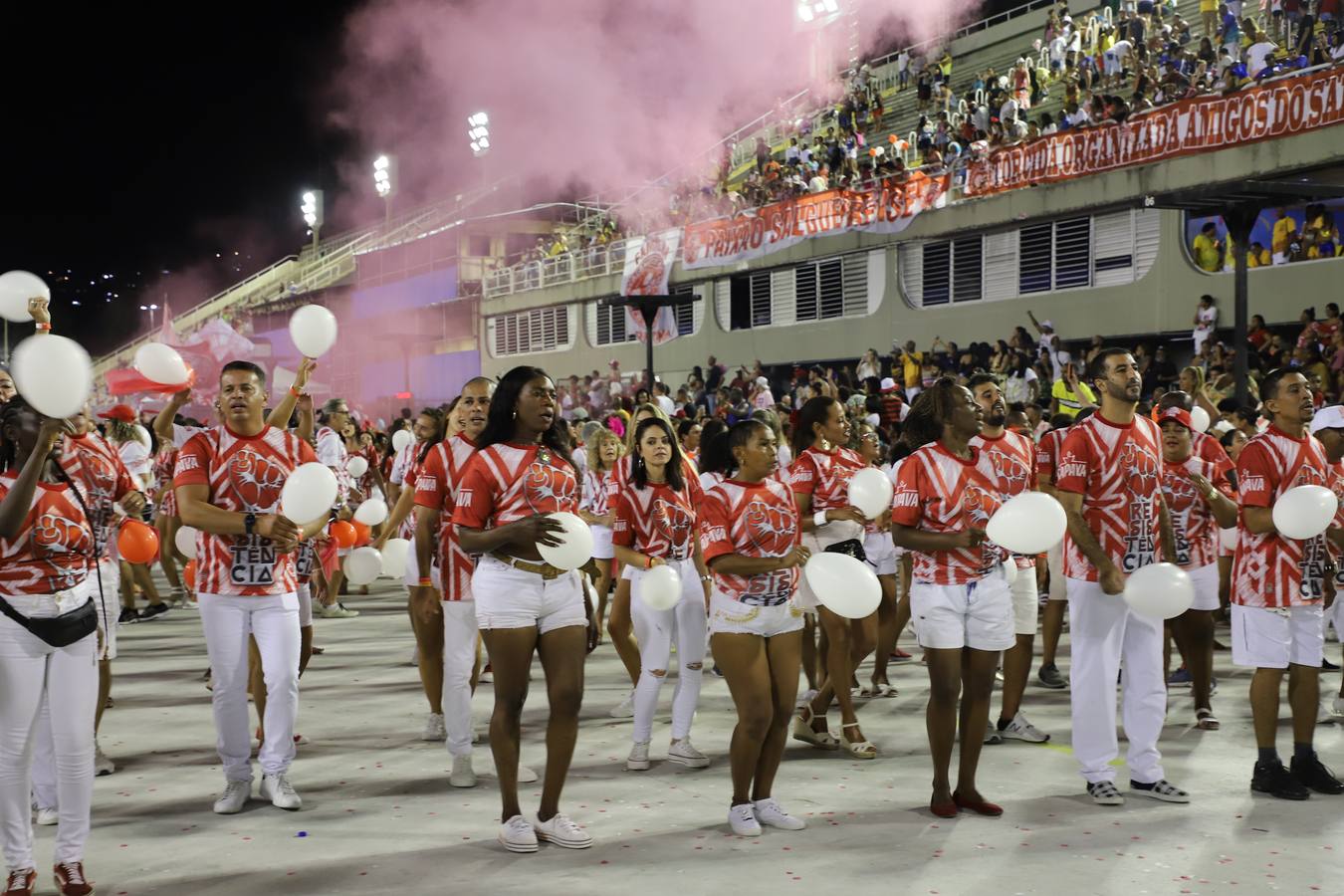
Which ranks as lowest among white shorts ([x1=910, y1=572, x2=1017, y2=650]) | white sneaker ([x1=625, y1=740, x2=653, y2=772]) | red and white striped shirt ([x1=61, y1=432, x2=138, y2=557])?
white sneaker ([x1=625, y1=740, x2=653, y2=772])

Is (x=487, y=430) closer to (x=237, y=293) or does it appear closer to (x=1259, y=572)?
(x=1259, y=572)

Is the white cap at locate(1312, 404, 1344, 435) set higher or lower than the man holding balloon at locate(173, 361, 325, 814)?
higher

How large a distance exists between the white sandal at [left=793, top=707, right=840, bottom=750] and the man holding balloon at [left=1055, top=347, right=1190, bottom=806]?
4.73ft

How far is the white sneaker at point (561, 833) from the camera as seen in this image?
16.4 feet

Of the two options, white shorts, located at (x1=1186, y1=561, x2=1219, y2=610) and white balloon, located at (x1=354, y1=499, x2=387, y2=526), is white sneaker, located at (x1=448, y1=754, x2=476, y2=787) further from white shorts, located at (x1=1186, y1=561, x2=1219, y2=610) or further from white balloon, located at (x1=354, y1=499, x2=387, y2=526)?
white shorts, located at (x1=1186, y1=561, x2=1219, y2=610)

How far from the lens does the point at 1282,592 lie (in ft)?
18.2

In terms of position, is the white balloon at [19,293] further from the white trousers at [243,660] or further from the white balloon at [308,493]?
the white trousers at [243,660]

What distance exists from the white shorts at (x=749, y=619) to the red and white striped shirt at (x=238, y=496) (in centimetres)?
189

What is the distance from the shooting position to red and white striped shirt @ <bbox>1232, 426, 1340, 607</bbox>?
5.56 meters

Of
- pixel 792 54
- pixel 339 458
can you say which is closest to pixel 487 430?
pixel 339 458

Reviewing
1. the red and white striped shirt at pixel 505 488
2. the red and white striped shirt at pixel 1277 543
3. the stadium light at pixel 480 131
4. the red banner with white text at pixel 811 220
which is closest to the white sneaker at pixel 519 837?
the red and white striped shirt at pixel 505 488

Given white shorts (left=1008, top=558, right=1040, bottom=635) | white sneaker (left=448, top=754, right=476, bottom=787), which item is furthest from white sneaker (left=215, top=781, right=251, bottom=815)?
white shorts (left=1008, top=558, right=1040, bottom=635)

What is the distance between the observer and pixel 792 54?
32.8 meters

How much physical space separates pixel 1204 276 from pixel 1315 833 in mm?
13926
